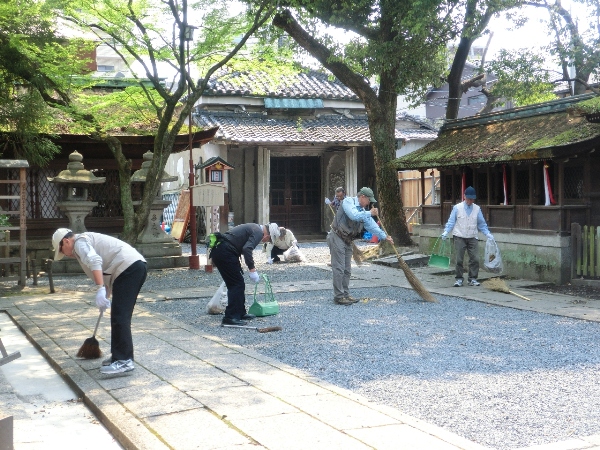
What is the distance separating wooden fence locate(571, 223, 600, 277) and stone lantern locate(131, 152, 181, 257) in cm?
953

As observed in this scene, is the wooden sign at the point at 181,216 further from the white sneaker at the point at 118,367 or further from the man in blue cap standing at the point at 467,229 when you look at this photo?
the white sneaker at the point at 118,367

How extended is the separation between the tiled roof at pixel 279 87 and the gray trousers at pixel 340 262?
14131 mm

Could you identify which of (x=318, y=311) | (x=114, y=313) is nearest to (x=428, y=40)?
(x=318, y=311)

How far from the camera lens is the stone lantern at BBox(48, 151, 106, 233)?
16.6 m

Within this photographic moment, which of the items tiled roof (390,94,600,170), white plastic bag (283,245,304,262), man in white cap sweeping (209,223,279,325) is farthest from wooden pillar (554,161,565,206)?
white plastic bag (283,245,304,262)

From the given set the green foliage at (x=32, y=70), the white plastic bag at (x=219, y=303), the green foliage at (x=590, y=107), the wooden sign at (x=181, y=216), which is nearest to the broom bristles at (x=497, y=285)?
the green foliage at (x=590, y=107)

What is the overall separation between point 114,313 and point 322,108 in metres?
20.6

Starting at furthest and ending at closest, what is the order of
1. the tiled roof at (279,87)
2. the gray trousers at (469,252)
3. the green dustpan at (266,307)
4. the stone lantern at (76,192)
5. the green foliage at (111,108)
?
1. the tiled roof at (279,87)
2. the stone lantern at (76,192)
3. the green foliage at (111,108)
4. the gray trousers at (469,252)
5. the green dustpan at (266,307)

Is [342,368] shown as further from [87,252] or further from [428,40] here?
[428,40]

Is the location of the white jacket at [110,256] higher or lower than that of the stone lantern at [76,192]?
lower

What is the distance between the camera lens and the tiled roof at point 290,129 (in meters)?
23.2

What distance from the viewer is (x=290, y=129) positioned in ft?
80.4

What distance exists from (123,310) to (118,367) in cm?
51

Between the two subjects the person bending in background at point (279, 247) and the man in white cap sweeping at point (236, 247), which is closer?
the man in white cap sweeping at point (236, 247)
